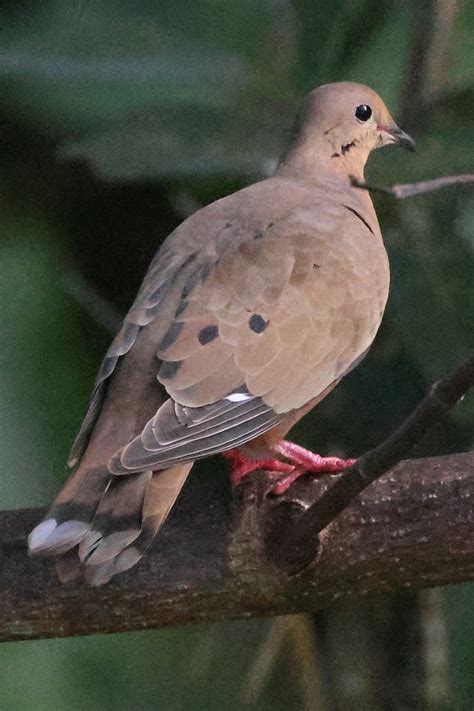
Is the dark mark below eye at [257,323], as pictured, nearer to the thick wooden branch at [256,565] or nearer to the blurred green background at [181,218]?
the thick wooden branch at [256,565]

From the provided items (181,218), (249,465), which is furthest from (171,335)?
(181,218)

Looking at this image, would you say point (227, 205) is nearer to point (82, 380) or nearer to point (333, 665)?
point (82, 380)

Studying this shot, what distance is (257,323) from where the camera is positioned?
256 centimetres

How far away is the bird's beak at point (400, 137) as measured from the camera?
3.19 metres

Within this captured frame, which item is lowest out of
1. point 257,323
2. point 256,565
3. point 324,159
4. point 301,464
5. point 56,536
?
point 324,159

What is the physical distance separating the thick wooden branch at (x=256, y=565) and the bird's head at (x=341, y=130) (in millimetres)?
1126

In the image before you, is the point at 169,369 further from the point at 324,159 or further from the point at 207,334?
the point at 324,159

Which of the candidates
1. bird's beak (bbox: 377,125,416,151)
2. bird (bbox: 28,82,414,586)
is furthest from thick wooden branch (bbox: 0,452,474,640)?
bird's beak (bbox: 377,125,416,151)

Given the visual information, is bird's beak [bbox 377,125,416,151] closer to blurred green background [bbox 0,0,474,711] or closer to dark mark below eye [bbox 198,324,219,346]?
blurred green background [bbox 0,0,474,711]

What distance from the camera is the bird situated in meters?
2.19

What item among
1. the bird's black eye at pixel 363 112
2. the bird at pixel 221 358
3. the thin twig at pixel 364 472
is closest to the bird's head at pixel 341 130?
the bird's black eye at pixel 363 112

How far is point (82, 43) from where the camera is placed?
3.35 meters

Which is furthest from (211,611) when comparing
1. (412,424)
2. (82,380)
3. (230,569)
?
(82,380)

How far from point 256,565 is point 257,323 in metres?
0.46
